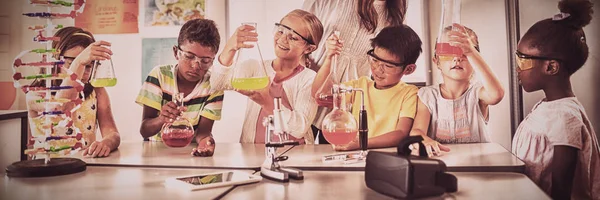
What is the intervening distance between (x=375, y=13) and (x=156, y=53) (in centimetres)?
142

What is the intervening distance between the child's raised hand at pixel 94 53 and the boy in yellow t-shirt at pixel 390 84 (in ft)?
5.38

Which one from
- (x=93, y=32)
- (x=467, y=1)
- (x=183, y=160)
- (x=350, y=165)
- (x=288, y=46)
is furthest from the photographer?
(x=93, y=32)

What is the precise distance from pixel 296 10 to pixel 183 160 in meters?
1.23

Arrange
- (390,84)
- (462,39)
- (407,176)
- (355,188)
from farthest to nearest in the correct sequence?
(390,84)
(462,39)
(355,188)
(407,176)

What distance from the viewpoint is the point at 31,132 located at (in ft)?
11.5

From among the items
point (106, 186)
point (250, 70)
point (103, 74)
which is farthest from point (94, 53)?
point (106, 186)

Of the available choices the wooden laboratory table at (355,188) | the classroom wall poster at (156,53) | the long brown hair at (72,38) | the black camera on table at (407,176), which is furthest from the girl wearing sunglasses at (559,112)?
the long brown hair at (72,38)

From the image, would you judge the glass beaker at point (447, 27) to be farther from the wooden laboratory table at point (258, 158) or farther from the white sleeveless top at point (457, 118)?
the wooden laboratory table at point (258, 158)

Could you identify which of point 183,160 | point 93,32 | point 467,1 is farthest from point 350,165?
point 93,32

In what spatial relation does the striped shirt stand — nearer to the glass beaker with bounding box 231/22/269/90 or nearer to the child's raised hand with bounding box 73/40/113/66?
the glass beaker with bounding box 231/22/269/90

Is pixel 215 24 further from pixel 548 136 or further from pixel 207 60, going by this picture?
pixel 548 136

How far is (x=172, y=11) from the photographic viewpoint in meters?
3.52

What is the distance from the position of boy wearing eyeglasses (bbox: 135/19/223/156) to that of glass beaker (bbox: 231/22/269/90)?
0.64ft

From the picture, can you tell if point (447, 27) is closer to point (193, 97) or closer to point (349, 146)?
point (349, 146)
